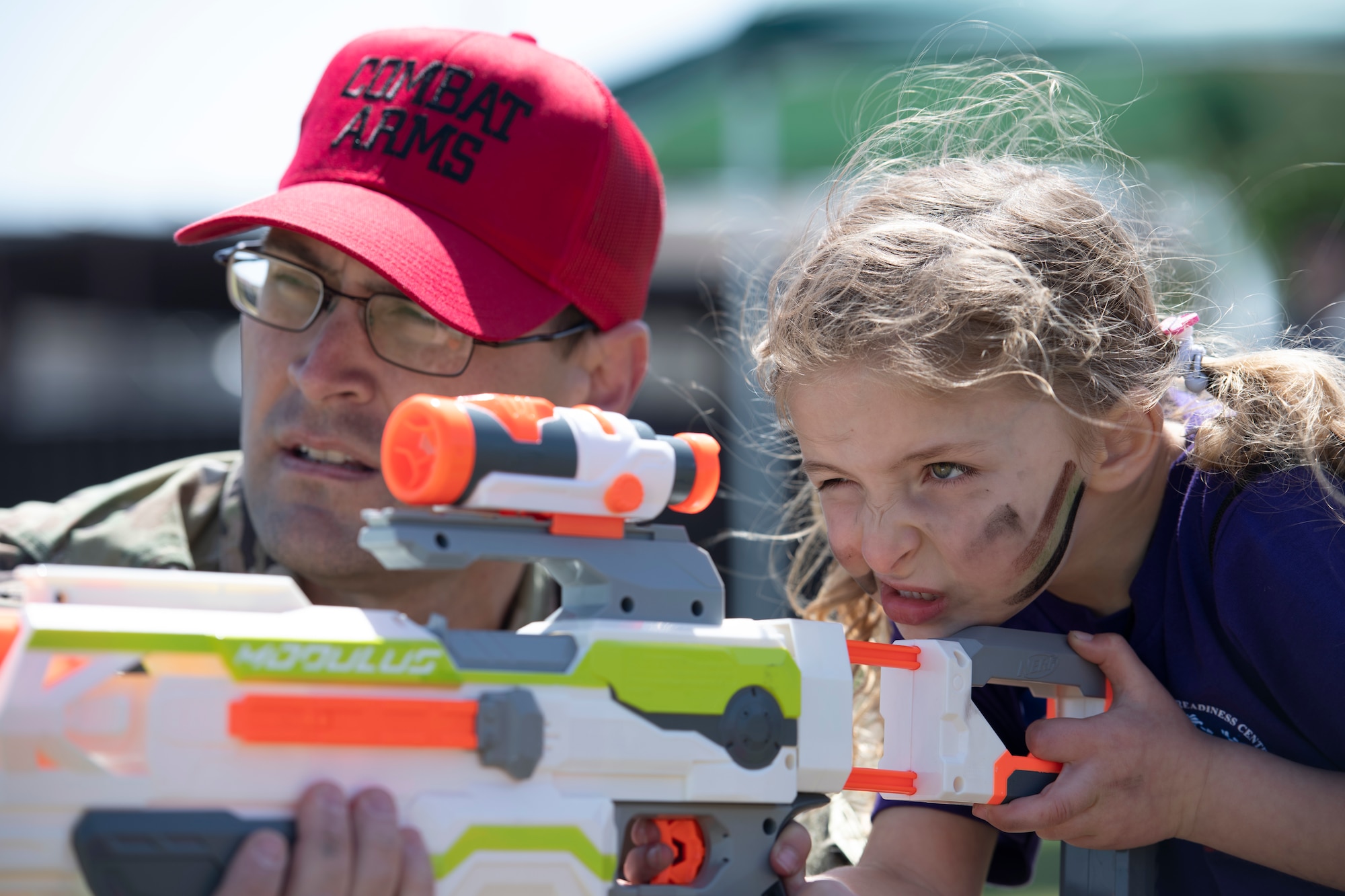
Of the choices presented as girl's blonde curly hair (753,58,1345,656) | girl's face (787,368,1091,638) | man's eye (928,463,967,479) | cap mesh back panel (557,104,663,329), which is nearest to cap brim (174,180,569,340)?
cap mesh back panel (557,104,663,329)

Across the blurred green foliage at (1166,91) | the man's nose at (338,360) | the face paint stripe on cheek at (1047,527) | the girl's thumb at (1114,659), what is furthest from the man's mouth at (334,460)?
the blurred green foliage at (1166,91)

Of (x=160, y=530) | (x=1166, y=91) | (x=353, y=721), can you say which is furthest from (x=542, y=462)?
(x=1166, y=91)

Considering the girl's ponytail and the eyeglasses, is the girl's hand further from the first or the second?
the eyeglasses

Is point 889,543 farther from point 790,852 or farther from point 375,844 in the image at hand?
point 375,844

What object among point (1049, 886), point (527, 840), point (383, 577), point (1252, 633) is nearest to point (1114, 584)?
point (1252, 633)

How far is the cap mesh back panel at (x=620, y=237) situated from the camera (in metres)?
2.64

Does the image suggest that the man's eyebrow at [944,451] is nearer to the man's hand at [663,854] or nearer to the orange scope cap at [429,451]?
the man's hand at [663,854]

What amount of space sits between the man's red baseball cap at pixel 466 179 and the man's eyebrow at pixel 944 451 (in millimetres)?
922

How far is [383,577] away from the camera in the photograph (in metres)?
2.54

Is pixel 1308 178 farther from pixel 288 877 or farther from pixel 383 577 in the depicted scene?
pixel 288 877

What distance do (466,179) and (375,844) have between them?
4.99 ft

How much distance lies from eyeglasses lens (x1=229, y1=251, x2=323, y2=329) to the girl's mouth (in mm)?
1289

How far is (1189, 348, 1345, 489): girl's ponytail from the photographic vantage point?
6.71 feet

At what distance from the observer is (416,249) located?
93.1 inches
